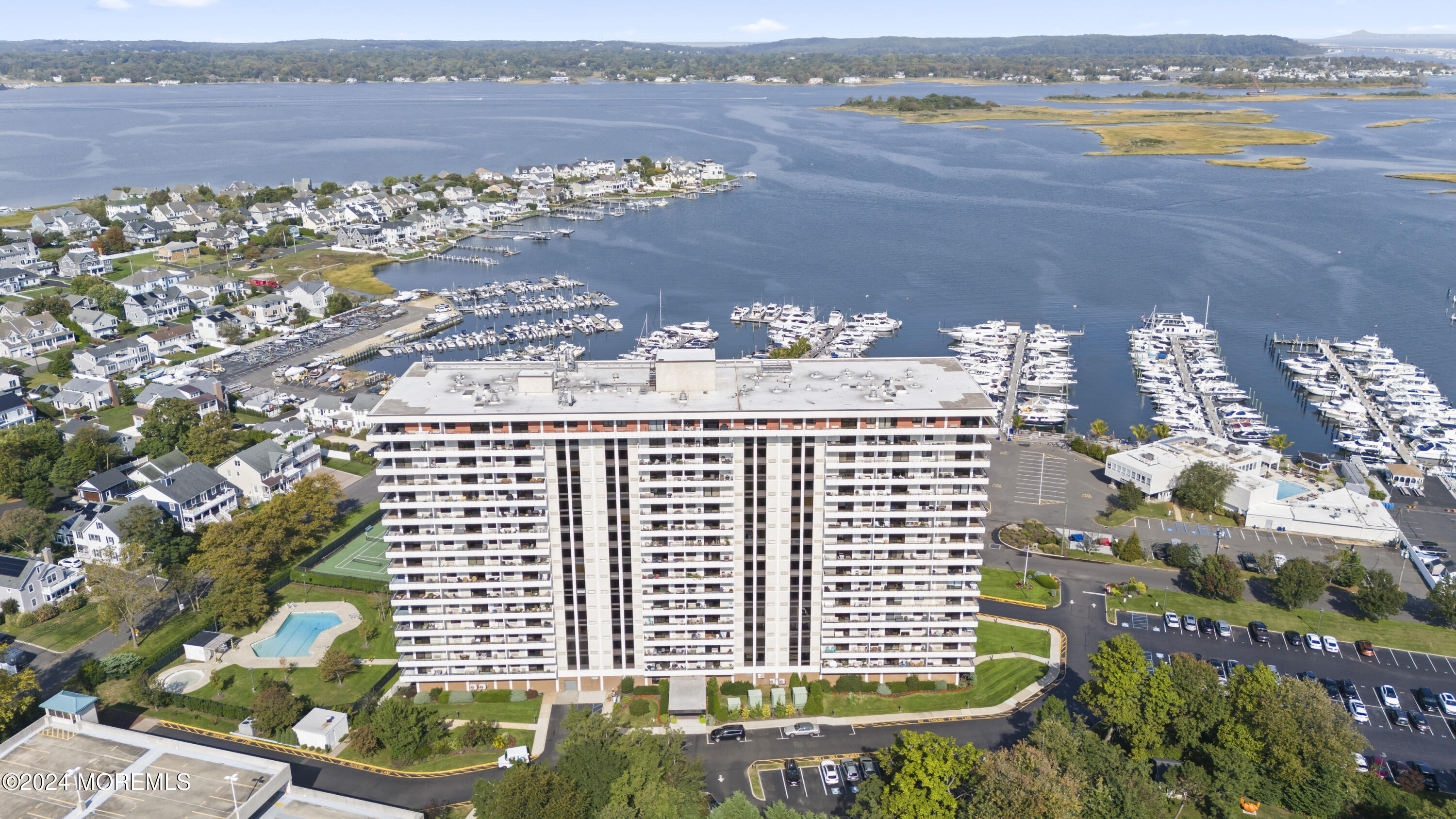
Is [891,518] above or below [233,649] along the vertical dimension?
above

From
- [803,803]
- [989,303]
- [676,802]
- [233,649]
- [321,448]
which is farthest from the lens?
[989,303]

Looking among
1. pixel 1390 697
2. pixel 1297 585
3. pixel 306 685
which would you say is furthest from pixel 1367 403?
pixel 306 685

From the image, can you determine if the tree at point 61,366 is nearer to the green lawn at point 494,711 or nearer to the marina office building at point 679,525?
the marina office building at point 679,525

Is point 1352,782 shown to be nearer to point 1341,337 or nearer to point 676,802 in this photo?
point 676,802

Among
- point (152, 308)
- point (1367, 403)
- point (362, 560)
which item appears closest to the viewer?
point (362, 560)

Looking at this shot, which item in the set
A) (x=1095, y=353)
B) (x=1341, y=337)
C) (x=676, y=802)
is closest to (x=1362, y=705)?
(x=676, y=802)

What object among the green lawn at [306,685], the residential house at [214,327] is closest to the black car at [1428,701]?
the green lawn at [306,685]

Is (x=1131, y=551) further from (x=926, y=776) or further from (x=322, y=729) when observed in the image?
(x=322, y=729)
